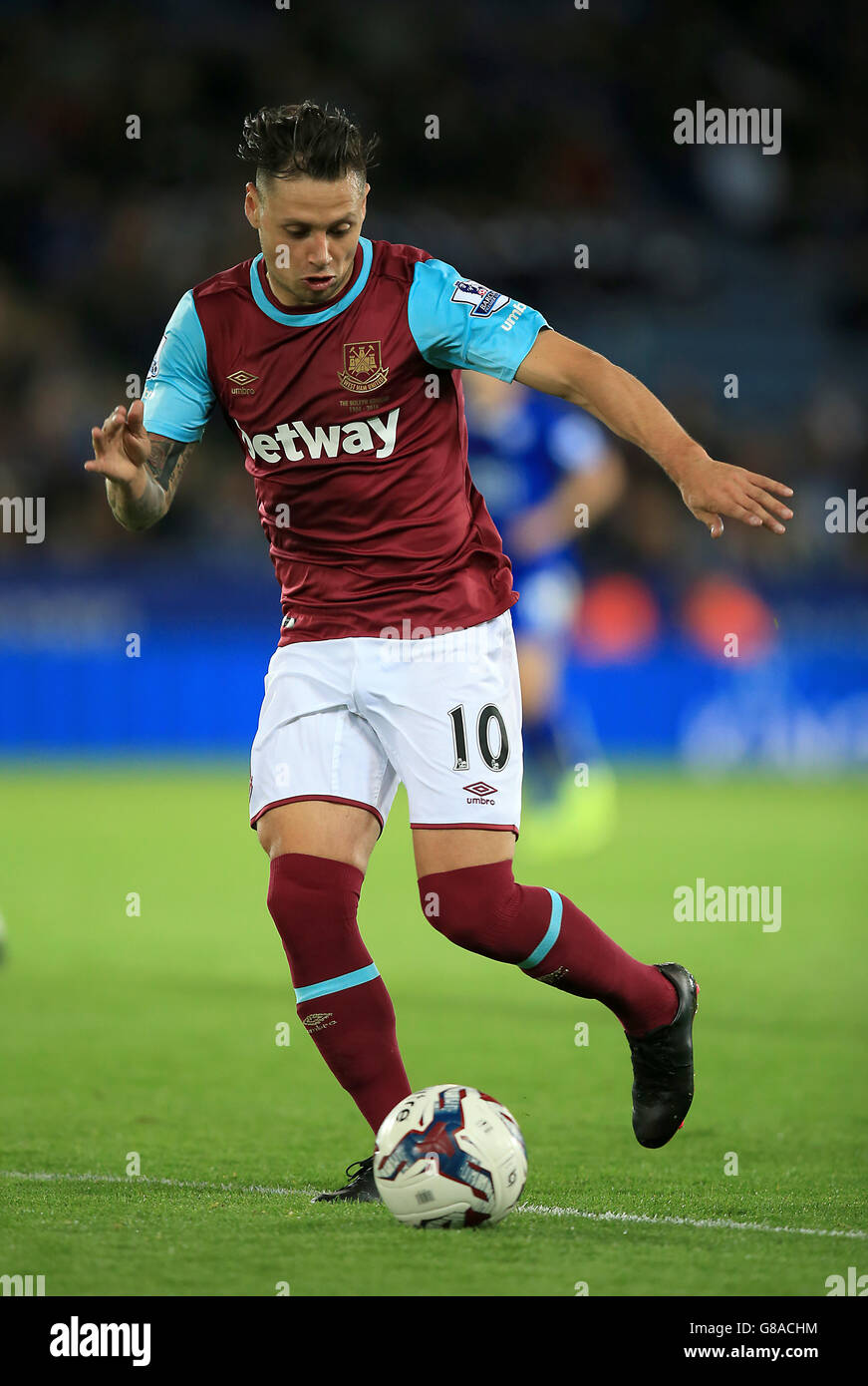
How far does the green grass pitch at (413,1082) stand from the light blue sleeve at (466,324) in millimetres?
1886

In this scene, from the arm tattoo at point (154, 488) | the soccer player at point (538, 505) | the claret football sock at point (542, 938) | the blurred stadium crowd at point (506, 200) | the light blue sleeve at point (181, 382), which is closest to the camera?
the claret football sock at point (542, 938)

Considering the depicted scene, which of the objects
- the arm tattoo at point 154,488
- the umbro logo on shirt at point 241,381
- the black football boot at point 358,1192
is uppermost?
the umbro logo on shirt at point 241,381

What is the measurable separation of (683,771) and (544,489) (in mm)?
6204

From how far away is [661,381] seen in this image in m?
→ 20.9

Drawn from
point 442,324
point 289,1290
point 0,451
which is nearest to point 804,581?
point 0,451

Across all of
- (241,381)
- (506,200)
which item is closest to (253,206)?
(241,381)

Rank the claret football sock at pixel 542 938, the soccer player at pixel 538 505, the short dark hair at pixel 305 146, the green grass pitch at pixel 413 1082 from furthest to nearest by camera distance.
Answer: the soccer player at pixel 538 505 → the claret football sock at pixel 542 938 → the short dark hair at pixel 305 146 → the green grass pitch at pixel 413 1082

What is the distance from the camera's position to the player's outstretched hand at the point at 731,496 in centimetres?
375

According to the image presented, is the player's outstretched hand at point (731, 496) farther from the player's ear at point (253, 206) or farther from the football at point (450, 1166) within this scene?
the football at point (450, 1166)

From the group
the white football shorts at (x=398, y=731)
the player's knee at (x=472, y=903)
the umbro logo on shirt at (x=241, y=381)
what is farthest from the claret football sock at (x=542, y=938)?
the umbro logo on shirt at (x=241, y=381)

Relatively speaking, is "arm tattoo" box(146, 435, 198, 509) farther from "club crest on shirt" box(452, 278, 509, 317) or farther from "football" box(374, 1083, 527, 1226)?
"football" box(374, 1083, 527, 1226)

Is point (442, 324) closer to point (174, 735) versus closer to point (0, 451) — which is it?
point (174, 735)

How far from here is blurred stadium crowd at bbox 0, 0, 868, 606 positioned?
18562 millimetres

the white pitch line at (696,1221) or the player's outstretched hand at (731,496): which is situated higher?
the player's outstretched hand at (731,496)
